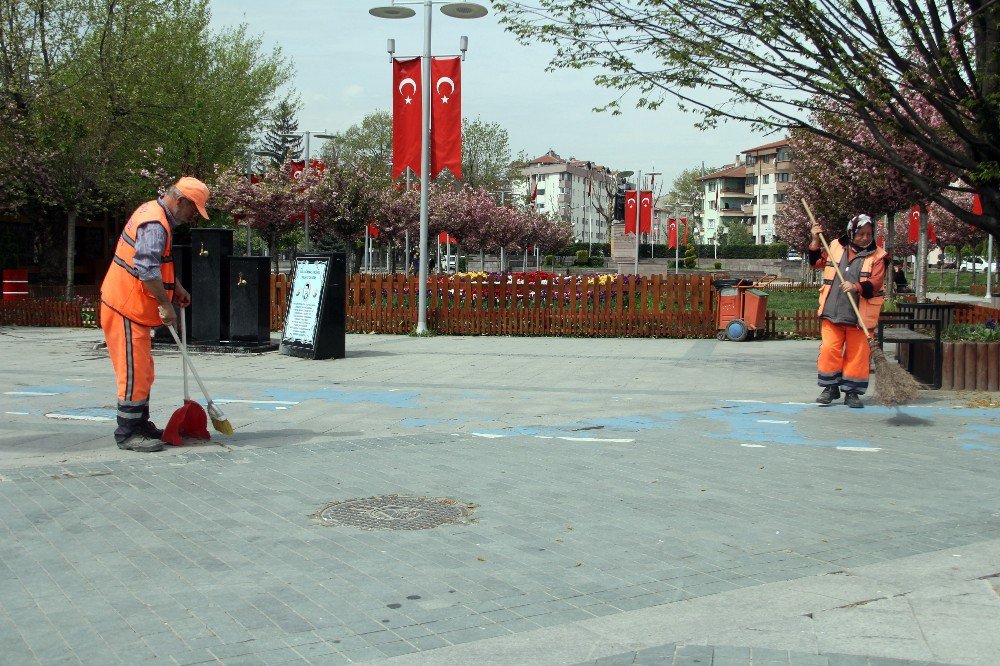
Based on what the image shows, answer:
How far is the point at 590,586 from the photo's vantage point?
4.46 meters

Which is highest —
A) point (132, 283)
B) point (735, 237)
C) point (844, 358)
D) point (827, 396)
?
point (735, 237)

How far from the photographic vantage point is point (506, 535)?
5258 mm

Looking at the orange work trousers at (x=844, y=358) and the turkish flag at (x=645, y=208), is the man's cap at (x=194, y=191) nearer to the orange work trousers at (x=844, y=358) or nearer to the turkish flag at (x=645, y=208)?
the orange work trousers at (x=844, y=358)

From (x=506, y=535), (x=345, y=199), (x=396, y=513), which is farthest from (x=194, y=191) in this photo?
(x=345, y=199)

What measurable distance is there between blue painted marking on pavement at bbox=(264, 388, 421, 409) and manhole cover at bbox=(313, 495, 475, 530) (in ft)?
13.4

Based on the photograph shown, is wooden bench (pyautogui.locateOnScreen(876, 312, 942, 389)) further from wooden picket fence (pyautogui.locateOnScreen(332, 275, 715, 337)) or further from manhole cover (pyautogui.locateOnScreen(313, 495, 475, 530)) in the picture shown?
wooden picket fence (pyautogui.locateOnScreen(332, 275, 715, 337))

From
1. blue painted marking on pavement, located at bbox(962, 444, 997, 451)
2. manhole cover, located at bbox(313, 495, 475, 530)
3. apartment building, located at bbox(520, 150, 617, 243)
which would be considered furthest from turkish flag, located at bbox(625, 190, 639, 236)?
apartment building, located at bbox(520, 150, 617, 243)

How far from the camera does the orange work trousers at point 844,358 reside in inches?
389

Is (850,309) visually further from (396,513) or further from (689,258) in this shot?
(689,258)

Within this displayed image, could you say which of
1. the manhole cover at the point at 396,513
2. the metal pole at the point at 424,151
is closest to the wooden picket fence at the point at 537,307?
the metal pole at the point at 424,151

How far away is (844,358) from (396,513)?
604 centimetres

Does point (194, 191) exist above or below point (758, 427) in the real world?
above

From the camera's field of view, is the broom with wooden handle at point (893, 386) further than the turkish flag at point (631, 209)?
No

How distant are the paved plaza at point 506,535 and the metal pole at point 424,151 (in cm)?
913
